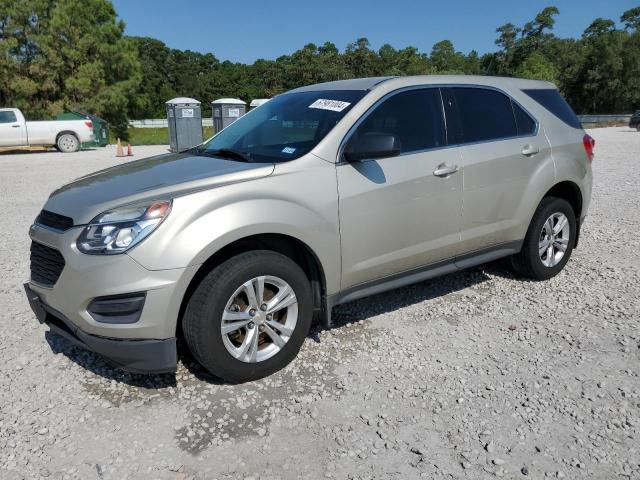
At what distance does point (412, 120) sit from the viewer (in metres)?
3.87

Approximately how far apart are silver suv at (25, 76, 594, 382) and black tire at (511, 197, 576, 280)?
1 centimetres

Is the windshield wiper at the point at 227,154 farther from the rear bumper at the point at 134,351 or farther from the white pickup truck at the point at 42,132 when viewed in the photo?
the white pickup truck at the point at 42,132

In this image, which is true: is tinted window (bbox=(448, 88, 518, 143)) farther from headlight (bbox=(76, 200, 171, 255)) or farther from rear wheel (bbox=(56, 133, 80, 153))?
rear wheel (bbox=(56, 133, 80, 153))

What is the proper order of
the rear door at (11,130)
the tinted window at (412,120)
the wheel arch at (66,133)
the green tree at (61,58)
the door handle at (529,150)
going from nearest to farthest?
1. the tinted window at (412,120)
2. the door handle at (529,150)
3. the rear door at (11,130)
4. the wheel arch at (66,133)
5. the green tree at (61,58)

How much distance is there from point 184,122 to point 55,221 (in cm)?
1555

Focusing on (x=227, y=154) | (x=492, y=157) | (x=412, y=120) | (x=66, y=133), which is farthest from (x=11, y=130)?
(x=492, y=157)

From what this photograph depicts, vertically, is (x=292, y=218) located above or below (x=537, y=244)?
above

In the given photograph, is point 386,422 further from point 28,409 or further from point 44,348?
point 44,348

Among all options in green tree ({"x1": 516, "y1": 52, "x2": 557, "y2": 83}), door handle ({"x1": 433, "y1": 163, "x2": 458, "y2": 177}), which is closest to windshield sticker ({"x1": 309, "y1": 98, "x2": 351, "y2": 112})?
door handle ({"x1": 433, "y1": 163, "x2": 458, "y2": 177})

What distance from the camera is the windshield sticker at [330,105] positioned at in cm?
368

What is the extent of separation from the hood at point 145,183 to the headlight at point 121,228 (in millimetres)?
66

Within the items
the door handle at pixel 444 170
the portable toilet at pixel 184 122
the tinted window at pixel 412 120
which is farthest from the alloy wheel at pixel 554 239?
the portable toilet at pixel 184 122

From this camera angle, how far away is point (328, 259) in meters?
3.37

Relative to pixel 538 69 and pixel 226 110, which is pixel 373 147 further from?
pixel 538 69
